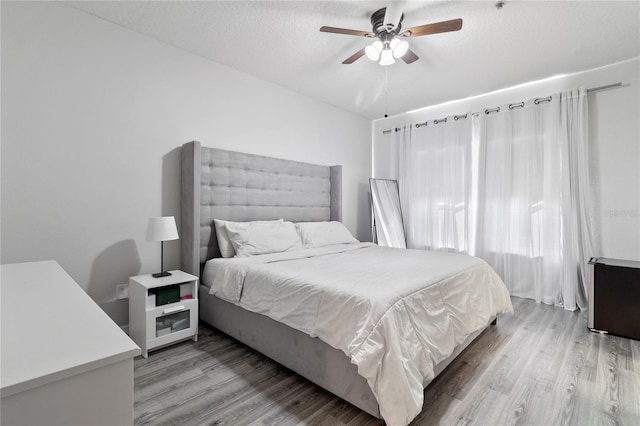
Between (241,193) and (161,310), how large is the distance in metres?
1.39

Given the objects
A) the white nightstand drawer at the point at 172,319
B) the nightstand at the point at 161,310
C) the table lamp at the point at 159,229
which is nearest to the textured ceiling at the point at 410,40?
the table lamp at the point at 159,229

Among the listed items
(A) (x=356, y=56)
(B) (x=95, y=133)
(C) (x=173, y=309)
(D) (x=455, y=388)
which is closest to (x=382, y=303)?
(D) (x=455, y=388)

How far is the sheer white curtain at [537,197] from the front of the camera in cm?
325

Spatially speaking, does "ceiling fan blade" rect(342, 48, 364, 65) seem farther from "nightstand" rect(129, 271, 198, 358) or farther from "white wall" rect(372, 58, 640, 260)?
"white wall" rect(372, 58, 640, 260)

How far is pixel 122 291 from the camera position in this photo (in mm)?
2516

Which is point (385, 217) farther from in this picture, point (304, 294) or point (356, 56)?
point (304, 294)

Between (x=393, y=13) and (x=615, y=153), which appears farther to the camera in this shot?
(x=615, y=153)

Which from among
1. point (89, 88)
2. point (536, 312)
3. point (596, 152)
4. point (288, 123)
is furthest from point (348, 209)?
point (89, 88)

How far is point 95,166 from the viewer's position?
7.82ft

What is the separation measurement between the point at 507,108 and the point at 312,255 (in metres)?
3.18

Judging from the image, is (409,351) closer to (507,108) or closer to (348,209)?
(348,209)

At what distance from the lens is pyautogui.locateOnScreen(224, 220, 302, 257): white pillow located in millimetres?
2840

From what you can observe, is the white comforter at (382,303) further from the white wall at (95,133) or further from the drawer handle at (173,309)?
the white wall at (95,133)

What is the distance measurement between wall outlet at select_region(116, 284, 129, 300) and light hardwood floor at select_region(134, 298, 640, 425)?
62cm
